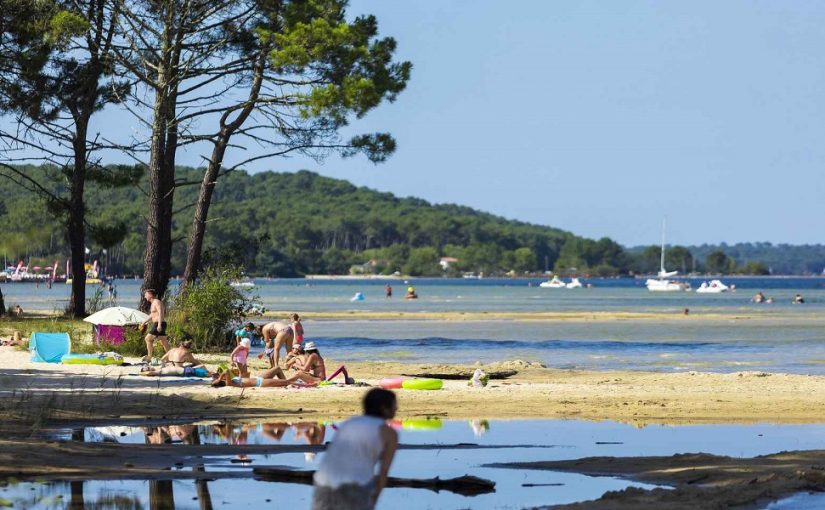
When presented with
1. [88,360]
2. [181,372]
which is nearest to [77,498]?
[181,372]

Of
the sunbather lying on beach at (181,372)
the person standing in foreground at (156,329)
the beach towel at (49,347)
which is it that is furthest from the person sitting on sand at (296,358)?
the beach towel at (49,347)

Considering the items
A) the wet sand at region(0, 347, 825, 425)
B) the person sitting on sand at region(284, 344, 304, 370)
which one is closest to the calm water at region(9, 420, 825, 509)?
the wet sand at region(0, 347, 825, 425)

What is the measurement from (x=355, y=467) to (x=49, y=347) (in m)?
18.8

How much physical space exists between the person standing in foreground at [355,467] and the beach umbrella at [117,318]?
65.8 ft

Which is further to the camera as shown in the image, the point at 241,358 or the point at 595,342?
the point at 595,342

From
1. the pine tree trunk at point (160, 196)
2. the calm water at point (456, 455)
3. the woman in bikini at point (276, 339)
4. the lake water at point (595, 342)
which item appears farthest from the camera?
the lake water at point (595, 342)

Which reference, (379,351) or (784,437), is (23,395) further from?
(379,351)

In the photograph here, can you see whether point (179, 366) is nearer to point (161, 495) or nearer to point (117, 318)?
point (117, 318)

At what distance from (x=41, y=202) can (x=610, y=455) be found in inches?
1236

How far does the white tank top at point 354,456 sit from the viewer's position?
814 centimetres

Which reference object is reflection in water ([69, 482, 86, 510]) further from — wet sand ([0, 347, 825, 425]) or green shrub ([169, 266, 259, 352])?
green shrub ([169, 266, 259, 352])

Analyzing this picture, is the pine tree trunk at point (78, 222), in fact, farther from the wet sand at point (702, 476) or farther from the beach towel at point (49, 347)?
the wet sand at point (702, 476)

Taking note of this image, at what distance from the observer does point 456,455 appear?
14234 mm

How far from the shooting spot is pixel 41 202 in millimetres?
42438
